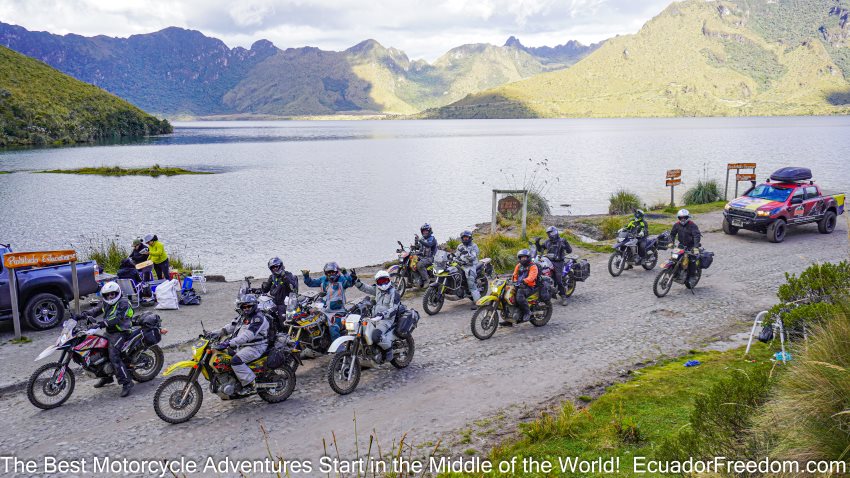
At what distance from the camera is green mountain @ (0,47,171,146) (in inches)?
3920

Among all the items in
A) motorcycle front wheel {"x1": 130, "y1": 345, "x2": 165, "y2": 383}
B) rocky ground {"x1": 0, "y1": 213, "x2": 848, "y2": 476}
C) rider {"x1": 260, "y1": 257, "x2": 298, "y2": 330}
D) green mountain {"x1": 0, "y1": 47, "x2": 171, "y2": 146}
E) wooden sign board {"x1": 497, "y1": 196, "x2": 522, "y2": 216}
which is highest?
green mountain {"x1": 0, "y1": 47, "x2": 171, "y2": 146}

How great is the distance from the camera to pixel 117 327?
9586 millimetres

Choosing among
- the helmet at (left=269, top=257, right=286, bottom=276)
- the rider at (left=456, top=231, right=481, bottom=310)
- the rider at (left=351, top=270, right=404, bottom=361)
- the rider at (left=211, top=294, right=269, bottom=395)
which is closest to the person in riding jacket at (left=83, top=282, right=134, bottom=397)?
the rider at (left=211, top=294, right=269, bottom=395)

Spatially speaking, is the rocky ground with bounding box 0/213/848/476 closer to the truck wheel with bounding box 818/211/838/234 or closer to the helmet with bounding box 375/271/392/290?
the helmet with bounding box 375/271/392/290

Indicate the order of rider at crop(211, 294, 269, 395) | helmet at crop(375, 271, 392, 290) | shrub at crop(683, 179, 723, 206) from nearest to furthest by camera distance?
1. rider at crop(211, 294, 269, 395)
2. helmet at crop(375, 271, 392, 290)
3. shrub at crop(683, 179, 723, 206)

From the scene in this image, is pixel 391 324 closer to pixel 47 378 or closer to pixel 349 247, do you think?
pixel 47 378

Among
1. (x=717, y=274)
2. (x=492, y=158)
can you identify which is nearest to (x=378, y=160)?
(x=492, y=158)

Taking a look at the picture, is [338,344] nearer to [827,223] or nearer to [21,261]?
[21,261]

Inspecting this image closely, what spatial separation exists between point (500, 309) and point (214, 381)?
6256mm

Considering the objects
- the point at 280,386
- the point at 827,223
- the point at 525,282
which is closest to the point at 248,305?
the point at 280,386

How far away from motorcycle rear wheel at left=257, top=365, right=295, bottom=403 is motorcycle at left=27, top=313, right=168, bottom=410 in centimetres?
243

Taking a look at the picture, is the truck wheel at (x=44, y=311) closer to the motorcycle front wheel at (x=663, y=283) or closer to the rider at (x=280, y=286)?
the rider at (x=280, y=286)

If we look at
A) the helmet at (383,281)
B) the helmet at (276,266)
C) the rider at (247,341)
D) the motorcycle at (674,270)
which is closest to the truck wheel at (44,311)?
the helmet at (276,266)

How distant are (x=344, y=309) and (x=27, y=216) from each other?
36.9 meters
